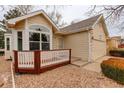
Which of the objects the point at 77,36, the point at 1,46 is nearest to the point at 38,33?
the point at 77,36

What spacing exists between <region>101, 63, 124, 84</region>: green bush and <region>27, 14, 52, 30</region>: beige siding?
5566mm

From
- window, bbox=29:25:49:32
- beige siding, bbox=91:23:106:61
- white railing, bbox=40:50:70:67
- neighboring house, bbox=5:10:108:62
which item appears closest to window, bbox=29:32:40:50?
neighboring house, bbox=5:10:108:62

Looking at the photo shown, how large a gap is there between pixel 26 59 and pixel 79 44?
6299 mm

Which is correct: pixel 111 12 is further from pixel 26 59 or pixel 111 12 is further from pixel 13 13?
pixel 13 13

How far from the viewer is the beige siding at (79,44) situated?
11824mm

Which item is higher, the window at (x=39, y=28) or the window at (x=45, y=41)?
the window at (x=39, y=28)

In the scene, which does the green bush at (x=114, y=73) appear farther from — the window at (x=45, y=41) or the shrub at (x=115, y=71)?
the window at (x=45, y=41)

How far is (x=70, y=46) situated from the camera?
14.0 m

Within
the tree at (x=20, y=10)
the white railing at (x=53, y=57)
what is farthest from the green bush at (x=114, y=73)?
the tree at (x=20, y=10)

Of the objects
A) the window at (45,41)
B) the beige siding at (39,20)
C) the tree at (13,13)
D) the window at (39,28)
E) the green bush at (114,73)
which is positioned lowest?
the green bush at (114,73)

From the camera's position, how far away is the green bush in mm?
6008

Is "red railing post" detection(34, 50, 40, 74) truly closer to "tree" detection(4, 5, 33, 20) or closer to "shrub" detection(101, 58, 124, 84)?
"shrub" detection(101, 58, 124, 84)

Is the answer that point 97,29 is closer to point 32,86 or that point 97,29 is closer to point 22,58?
point 22,58

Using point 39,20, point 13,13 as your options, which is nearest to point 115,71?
point 39,20
